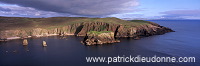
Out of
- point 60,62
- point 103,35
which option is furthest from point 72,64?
point 103,35

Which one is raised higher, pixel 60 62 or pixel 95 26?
pixel 95 26

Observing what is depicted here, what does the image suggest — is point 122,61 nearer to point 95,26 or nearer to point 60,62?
point 60,62

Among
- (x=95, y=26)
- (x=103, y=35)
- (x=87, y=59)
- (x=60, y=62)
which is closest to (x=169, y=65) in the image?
(x=87, y=59)

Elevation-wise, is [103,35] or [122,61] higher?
[103,35]

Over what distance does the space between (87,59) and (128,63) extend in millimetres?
24172

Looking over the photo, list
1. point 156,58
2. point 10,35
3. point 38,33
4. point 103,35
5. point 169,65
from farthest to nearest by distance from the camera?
point 38,33
point 10,35
point 103,35
point 156,58
point 169,65

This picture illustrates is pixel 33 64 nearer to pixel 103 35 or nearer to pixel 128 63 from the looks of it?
pixel 128 63

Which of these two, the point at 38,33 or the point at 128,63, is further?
the point at 38,33

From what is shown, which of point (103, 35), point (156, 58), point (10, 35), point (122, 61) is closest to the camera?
point (122, 61)

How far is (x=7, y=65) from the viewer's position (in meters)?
70.9

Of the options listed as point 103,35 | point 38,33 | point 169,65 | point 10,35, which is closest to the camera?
point 169,65

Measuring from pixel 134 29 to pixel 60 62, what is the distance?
129 m

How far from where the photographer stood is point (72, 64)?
70.5 meters

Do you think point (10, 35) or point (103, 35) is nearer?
point (103, 35)
